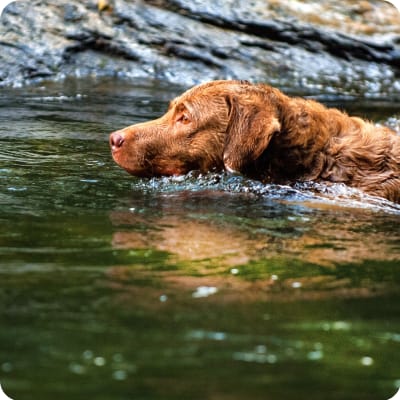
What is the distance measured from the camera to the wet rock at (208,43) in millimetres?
14820

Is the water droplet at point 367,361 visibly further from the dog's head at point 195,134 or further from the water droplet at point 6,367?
the dog's head at point 195,134

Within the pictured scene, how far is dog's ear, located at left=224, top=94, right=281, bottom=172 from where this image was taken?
290 inches

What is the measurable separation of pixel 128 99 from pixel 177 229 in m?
7.29

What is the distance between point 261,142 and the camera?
737cm

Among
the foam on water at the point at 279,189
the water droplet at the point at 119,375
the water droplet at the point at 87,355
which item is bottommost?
the foam on water at the point at 279,189

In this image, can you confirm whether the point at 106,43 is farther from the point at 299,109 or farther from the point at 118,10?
the point at 299,109

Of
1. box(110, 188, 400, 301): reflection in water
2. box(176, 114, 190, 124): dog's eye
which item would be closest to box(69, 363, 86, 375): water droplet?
box(110, 188, 400, 301): reflection in water

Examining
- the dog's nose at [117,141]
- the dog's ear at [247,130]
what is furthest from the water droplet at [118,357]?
the dog's nose at [117,141]

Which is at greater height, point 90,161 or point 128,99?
point 90,161

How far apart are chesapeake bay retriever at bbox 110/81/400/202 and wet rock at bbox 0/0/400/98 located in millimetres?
6863

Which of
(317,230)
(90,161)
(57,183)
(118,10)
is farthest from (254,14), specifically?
(317,230)

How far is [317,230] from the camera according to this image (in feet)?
20.7

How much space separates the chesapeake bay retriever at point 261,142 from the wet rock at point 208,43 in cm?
686

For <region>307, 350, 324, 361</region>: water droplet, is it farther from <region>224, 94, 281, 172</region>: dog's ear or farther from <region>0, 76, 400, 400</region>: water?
<region>224, 94, 281, 172</region>: dog's ear
